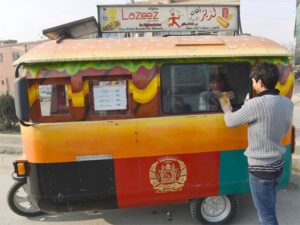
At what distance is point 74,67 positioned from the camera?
3.18 metres

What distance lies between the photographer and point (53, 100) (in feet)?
10.7

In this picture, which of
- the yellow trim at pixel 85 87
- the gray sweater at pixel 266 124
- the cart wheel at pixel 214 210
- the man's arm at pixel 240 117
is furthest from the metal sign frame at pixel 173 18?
the cart wheel at pixel 214 210

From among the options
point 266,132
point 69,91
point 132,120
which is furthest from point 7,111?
point 266,132

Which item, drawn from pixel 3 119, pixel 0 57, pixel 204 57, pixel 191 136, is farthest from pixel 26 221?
pixel 0 57

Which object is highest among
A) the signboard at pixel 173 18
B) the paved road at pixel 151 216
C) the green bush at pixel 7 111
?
the signboard at pixel 173 18

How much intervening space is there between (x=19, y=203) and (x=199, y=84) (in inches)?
113

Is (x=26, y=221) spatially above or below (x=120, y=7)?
below

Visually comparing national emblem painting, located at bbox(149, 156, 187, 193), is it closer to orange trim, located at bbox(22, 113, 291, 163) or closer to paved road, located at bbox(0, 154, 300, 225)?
orange trim, located at bbox(22, 113, 291, 163)

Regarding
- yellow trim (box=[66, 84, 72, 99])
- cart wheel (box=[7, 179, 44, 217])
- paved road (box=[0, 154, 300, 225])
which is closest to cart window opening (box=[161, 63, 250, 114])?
yellow trim (box=[66, 84, 72, 99])

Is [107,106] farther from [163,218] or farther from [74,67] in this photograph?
[163,218]

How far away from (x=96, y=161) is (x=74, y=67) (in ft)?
3.25

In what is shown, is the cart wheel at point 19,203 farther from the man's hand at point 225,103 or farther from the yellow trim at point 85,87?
the man's hand at point 225,103

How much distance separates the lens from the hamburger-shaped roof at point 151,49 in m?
3.18

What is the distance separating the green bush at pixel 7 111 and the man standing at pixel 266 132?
717 cm
